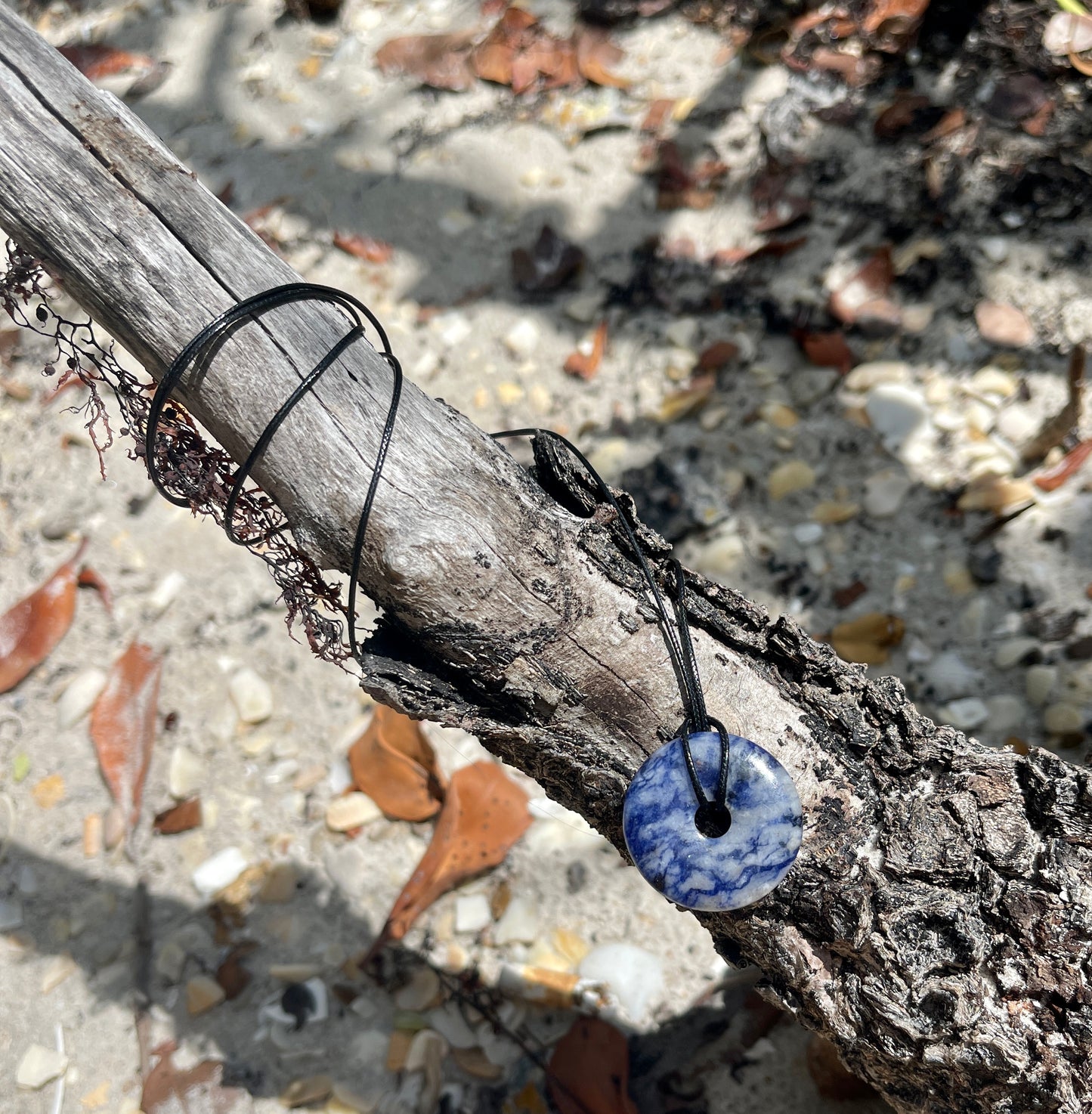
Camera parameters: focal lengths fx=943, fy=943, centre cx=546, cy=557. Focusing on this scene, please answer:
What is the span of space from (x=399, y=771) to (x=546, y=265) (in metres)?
1.85

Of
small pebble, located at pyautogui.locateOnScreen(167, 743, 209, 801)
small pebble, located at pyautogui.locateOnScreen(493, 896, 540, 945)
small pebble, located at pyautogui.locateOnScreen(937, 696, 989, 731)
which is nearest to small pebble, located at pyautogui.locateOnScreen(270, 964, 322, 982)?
small pebble, located at pyautogui.locateOnScreen(493, 896, 540, 945)

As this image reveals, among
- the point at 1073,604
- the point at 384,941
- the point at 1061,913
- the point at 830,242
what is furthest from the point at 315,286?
the point at 830,242

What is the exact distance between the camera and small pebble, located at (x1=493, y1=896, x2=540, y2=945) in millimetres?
2213

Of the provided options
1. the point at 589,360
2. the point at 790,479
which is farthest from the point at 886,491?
the point at 589,360

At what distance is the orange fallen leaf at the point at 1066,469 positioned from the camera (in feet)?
8.14

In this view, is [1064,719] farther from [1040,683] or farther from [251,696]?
[251,696]

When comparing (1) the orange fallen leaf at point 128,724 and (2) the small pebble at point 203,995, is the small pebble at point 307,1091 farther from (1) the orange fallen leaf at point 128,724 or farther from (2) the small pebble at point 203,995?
(1) the orange fallen leaf at point 128,724

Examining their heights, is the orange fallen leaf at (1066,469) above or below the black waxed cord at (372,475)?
below

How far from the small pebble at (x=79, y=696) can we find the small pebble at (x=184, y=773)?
32 cm

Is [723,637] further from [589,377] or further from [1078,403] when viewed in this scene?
[589,377]

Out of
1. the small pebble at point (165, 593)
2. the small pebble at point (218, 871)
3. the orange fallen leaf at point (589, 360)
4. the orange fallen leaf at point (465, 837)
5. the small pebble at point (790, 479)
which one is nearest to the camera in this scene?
the orange fallen leaf at point (465, 837)

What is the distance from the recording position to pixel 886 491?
8.63ft

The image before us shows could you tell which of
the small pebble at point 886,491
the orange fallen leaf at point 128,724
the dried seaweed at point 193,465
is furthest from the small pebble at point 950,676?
the orange fallen leaf at point 128,724

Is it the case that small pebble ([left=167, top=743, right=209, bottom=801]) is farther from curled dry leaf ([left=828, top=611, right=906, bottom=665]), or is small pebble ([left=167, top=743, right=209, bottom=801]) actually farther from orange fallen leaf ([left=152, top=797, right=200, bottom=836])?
curled dry leaf ([left=828, top=611, right=906, bottom=665])
